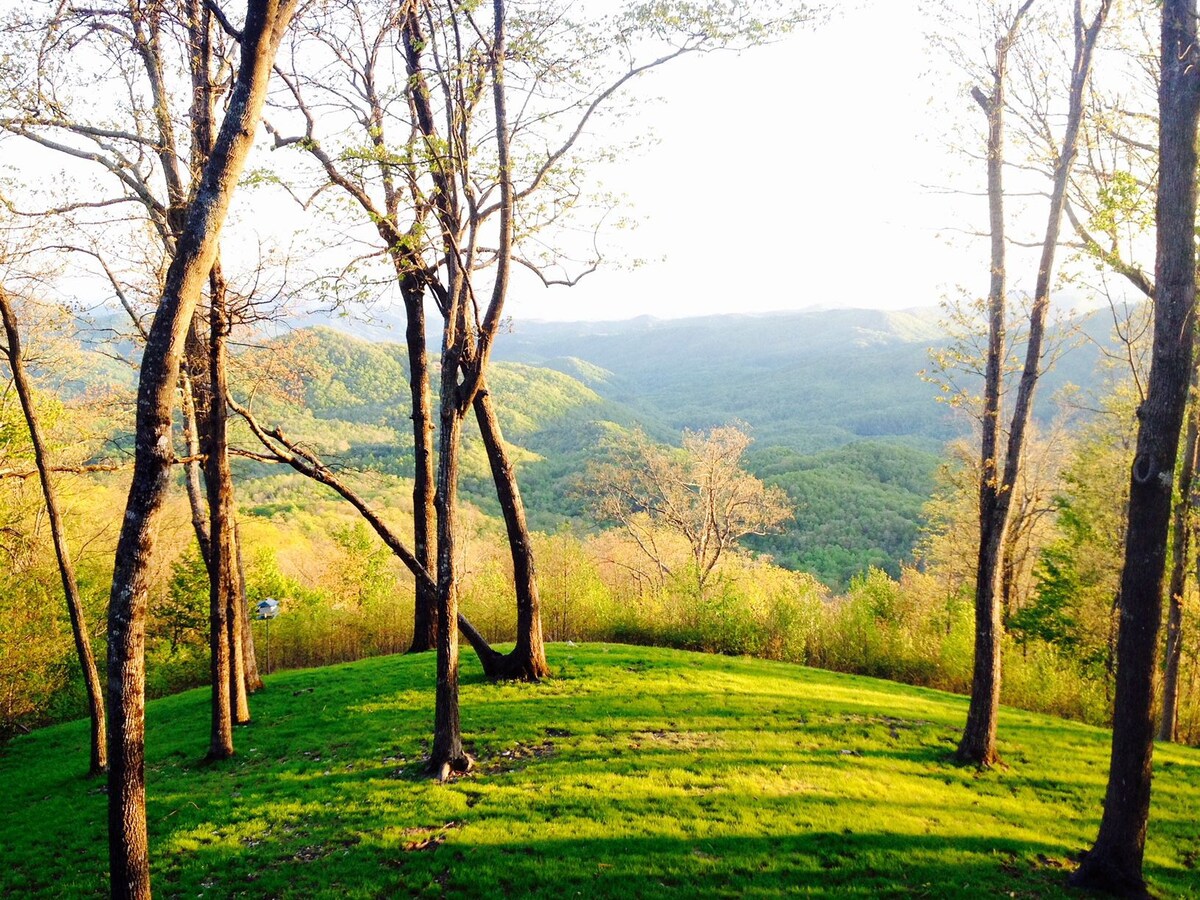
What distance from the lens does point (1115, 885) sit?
5.73m

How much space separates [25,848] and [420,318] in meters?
10.2

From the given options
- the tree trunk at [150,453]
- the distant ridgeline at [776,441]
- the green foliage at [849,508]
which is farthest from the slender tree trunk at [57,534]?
the green foliage at [849,508]

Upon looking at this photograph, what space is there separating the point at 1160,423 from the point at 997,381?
324 cm

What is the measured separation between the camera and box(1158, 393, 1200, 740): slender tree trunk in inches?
481

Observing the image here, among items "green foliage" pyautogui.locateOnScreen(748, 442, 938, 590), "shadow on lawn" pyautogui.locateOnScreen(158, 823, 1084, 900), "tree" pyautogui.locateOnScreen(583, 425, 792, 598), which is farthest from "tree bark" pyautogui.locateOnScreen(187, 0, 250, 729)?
"green foliage" pyautogui.locateOnScreen(748, 442, 938, 590)

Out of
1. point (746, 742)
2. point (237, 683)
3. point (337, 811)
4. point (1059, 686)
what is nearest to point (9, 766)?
point (237, 683)

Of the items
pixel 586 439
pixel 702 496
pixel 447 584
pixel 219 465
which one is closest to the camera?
pixel 447 584

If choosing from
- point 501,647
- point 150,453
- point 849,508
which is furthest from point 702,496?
point 849,508

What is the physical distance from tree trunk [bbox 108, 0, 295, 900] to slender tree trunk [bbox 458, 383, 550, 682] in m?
6.80

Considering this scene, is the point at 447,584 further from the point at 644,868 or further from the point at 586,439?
the point at 586,439

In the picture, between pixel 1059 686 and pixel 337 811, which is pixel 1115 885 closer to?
pixel 337 811

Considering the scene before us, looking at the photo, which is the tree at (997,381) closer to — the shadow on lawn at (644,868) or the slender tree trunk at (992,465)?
the slender tree trunk at (992,465)

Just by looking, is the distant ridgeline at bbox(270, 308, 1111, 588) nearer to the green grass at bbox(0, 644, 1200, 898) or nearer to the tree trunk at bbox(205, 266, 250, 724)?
the tree trunk at bbox(205, 266, 250, 724)

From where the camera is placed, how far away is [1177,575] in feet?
43.2
